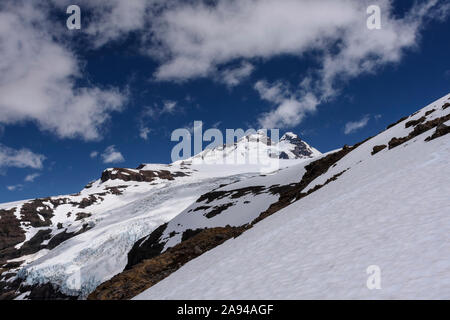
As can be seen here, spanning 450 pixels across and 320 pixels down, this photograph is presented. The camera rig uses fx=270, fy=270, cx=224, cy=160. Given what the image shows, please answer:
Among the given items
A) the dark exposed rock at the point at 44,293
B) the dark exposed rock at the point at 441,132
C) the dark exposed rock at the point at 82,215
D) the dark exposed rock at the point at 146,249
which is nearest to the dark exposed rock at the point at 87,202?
the dark exposed rock at the point at 82,215

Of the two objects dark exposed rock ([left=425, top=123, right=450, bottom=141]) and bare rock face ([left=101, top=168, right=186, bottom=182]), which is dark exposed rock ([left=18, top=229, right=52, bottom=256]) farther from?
dark exposed rock ([left=425, top=123, right=450, bottom=141])

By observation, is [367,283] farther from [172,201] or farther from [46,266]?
[172,201]

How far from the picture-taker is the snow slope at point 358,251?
5074mm

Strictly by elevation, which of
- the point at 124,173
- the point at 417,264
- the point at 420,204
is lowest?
the point at 417,264

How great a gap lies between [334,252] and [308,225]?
3655mm

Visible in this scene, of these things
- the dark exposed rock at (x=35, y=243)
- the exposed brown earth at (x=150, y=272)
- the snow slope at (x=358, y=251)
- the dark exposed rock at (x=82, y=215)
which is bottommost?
the dark exposed rock at (x=35, y=243)

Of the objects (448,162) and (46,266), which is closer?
(448,162)

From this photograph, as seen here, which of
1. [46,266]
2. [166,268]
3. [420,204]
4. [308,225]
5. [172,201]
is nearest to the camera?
[420,204]

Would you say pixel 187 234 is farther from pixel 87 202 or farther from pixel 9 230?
pixel 87 202

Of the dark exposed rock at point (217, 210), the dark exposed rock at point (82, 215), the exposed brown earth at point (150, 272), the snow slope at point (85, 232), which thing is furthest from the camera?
the dark exposed rock at point (82, 215)

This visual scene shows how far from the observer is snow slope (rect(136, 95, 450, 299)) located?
16.6 ft

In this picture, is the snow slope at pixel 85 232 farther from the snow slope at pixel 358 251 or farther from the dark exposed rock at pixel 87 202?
the snow slope at pixel 358 251
